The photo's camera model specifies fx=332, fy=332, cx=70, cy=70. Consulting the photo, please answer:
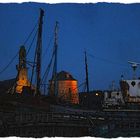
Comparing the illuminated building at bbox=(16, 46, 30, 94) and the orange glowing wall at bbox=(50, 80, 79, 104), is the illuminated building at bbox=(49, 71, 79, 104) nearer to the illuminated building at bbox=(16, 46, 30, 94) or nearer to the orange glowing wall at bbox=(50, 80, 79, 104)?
the orange glowing wall at bbox=(50, 80, 79, 104)

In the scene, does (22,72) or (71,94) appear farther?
(71,94)

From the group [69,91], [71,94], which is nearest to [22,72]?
[71,94]

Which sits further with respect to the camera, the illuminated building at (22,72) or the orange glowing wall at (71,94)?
the orange glowing wall at (71,94)

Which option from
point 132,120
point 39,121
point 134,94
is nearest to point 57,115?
point 39,121

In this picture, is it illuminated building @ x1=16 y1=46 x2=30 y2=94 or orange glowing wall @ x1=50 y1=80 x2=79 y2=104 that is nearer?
illuminated building @ x1=16 y1=46 x2=30 y2=94

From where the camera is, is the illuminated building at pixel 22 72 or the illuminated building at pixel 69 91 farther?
the illuminated building at pixel 69 91

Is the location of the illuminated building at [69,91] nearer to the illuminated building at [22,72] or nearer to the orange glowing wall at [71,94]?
the orange glowing wall at [71,94]

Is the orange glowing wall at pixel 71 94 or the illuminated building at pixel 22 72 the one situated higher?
the illuminated building at pixel 22 72

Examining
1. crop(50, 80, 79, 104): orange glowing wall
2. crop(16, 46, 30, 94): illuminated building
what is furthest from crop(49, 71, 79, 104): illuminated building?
crop(16, 46, 30, 94): illuminated building

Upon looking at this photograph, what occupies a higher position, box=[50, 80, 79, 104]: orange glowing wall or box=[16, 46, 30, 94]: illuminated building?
box=[16, 46, 30, 94]: illuminated building

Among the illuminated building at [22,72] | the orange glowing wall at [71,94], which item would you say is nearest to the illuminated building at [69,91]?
the orange glowing wall at [71,94]

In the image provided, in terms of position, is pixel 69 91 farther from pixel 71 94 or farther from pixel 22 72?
pixel 22 72

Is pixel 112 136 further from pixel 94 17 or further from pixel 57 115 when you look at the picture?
pixel 94 17

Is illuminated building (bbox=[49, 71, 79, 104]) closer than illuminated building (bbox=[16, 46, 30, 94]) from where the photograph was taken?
No
